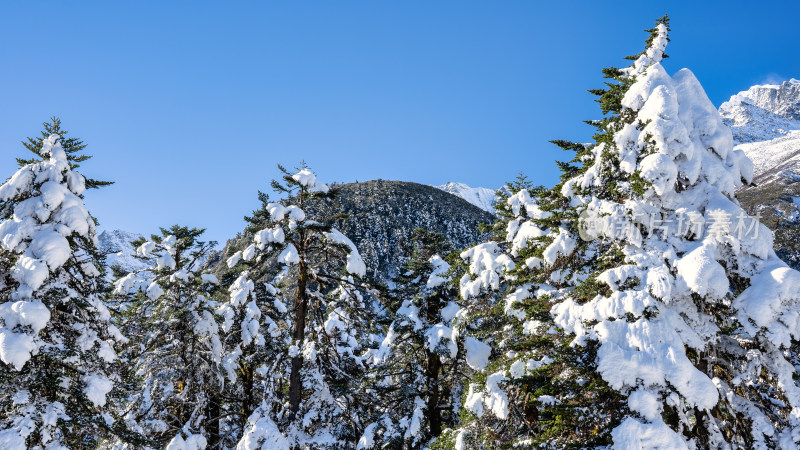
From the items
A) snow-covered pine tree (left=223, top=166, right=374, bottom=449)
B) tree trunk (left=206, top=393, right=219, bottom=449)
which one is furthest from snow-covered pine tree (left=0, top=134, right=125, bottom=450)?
tree trunk (left=206, top=393, right=219, bottom=449)

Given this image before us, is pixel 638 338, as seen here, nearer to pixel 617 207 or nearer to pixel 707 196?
pixel 617 207

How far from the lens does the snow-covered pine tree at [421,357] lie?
1338 cm

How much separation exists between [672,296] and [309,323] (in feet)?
32.3

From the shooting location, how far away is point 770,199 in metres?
172

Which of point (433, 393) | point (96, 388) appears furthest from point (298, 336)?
point (96, 388)

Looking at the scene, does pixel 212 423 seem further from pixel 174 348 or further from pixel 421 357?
pixel 421 357

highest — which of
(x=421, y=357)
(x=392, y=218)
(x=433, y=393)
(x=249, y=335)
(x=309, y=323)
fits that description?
(x=392, y=218)

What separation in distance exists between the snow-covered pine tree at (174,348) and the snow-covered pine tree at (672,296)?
35.3 feet

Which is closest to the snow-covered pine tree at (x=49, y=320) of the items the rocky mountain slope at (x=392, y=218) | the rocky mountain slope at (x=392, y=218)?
the rocky mountain slope at (x=392, y=218)

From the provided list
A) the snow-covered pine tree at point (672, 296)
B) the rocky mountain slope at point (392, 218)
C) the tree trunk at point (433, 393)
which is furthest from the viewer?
the rocky mountain slope at point (392, 218)

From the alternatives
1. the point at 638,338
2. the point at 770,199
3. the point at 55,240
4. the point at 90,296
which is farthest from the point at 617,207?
the point at 770,199

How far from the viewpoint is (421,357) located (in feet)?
50.3

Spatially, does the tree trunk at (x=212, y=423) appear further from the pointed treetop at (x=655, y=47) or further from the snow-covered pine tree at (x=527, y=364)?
the pointed treetop at (x=655, y=47)

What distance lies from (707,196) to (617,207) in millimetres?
1841
